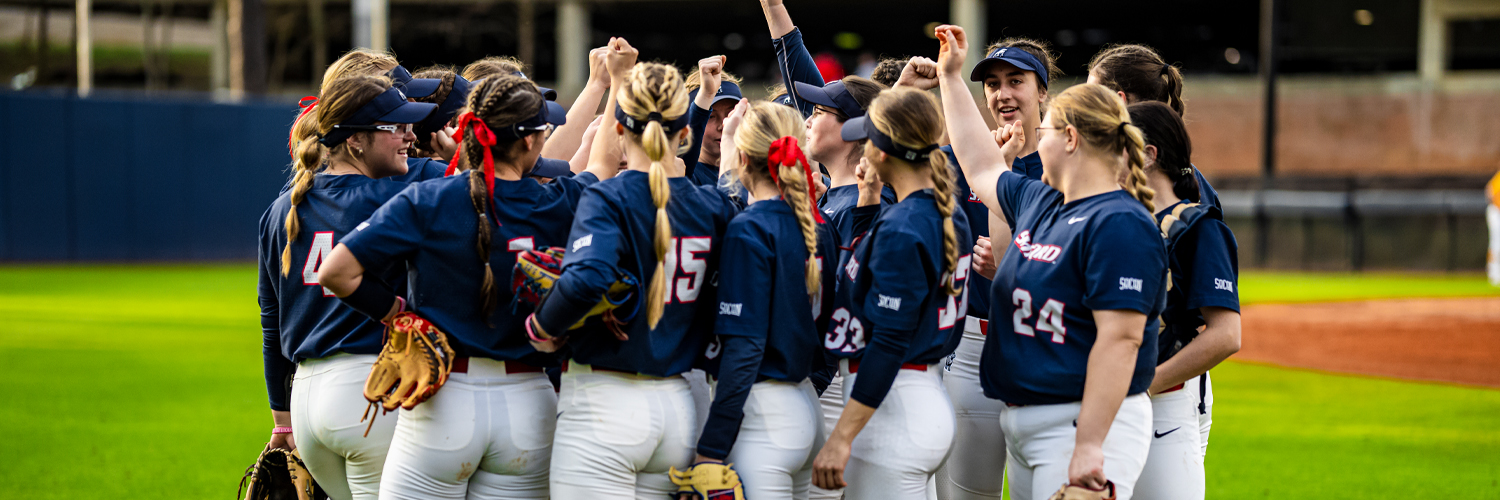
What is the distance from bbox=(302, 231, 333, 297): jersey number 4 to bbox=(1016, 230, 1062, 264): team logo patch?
6.39 ft

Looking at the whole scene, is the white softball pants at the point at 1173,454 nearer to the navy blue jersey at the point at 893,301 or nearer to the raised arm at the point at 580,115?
the navy blue jersey at the point at 893,301

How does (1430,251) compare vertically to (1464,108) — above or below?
below

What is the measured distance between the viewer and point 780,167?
9.96 feet

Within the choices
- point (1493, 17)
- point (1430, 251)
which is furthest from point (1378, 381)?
point (1493, 17)

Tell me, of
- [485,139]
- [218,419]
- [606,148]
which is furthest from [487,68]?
[218,419]

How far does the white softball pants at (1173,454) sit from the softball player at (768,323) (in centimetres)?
95

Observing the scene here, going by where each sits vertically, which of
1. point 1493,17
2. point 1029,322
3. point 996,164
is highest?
point 1493,17

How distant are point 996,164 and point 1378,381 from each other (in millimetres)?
7780

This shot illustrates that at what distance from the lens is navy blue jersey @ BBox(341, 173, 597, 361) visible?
2.92 m

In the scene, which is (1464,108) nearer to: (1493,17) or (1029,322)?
(1493,17)

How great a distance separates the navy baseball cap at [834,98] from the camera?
12.2 ft

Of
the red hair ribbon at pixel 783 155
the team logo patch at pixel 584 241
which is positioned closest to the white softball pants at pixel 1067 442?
the red hair ribbon at pixel 783 155

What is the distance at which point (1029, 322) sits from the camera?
115 inches

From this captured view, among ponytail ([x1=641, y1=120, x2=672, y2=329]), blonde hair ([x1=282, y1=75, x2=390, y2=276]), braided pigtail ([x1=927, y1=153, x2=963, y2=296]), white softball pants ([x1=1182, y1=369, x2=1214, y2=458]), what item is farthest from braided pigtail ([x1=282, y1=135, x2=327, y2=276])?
white softball pants ([x1=1182, y1=369, x2=1214, y2=458])
